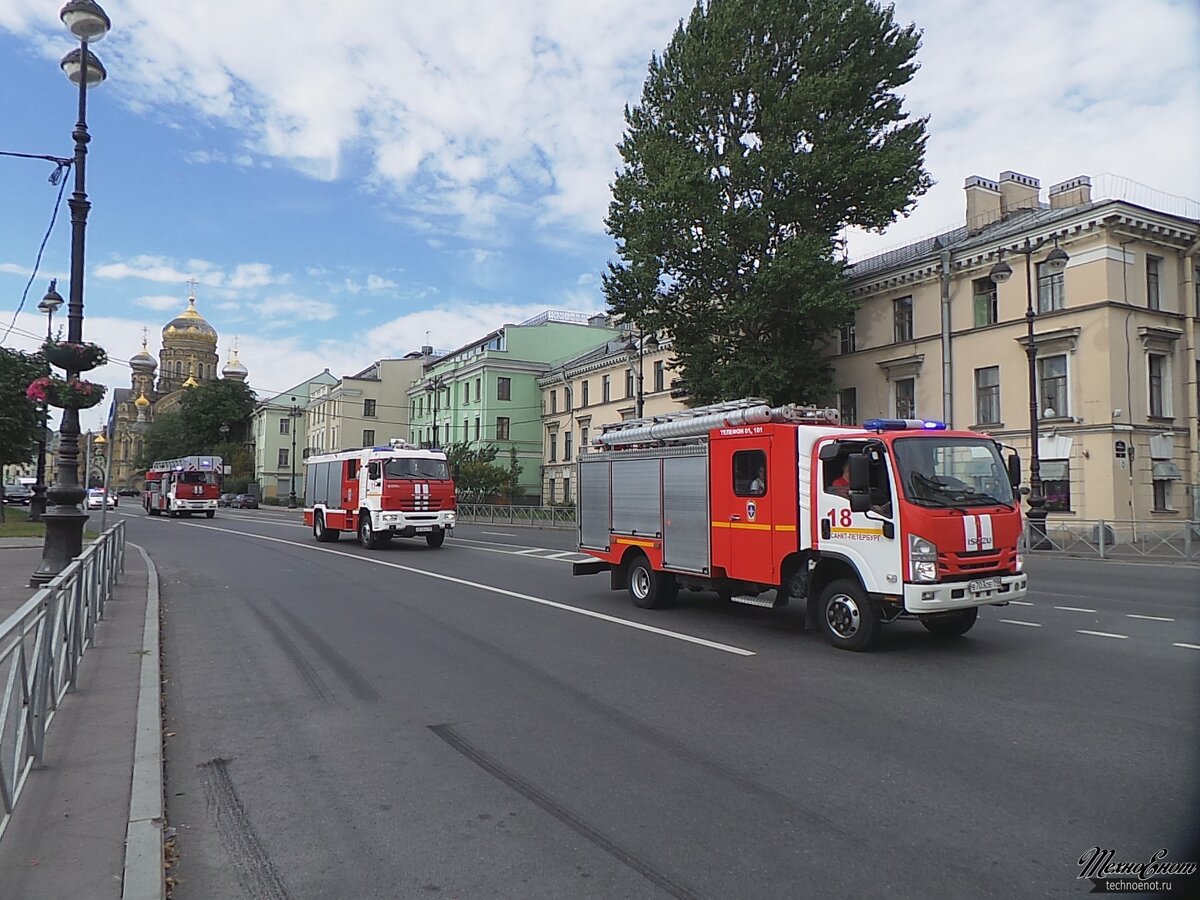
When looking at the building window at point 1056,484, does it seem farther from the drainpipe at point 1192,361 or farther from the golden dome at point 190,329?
the golden dome at point 190,329

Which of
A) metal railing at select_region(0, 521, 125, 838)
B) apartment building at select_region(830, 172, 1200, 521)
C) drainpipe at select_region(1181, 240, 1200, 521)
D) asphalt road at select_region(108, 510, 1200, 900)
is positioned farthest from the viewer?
drainpipe at select_region(1181, 240, 1200, 521)

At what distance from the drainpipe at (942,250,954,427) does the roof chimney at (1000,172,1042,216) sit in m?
4.81

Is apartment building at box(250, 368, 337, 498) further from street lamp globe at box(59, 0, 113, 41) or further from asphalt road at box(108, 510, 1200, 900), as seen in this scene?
asphalt road at box(108, 510, 1200, 900)

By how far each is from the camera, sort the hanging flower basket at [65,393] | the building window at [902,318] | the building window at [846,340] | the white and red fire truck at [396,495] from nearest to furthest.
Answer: the hanging flower basket at [65,393] → the white and red fire truck at [396,495] → the building window at [902,318] → the building window at [846,340]

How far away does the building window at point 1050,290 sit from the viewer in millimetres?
27594

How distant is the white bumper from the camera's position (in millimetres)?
7934

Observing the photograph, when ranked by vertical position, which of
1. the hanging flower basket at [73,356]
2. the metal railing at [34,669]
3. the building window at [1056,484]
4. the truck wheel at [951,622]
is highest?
the hanging flower basket at [73,356]

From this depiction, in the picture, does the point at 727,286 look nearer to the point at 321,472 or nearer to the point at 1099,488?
the point at 1099,488

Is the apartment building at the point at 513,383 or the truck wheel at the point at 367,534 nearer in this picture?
the truck wheel at the point at 367,534

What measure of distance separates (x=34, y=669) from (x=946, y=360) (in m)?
31.4

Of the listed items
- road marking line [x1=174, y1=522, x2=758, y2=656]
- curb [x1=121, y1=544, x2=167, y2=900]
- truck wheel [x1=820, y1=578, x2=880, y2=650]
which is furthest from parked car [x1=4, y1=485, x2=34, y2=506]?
truck wheel [x1=820, y1=578, x2=880, y2=650]

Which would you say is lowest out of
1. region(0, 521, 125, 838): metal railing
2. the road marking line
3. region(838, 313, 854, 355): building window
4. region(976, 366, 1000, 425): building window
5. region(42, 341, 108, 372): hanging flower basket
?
the road marking line

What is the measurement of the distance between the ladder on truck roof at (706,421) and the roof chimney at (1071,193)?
2499 centimetres

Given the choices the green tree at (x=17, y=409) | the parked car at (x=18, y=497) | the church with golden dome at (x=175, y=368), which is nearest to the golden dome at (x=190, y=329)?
the church with golden dome at (x=175, y=368)
